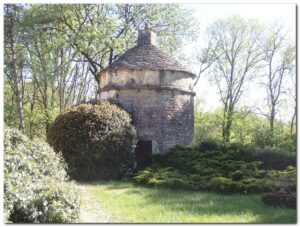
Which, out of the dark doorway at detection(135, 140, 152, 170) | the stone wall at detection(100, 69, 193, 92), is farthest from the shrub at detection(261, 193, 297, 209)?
the stone wall at detection(100, 69, 193, 92)

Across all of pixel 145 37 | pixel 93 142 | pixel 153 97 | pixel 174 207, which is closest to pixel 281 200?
pixel 174 207

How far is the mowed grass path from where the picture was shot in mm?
9578

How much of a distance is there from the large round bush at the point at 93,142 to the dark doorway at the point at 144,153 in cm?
203

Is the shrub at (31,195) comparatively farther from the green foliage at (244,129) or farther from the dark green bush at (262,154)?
the green foliage at (244,129)

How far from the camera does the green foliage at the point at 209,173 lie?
14.0 metres

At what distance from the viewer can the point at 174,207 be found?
1107 centimetres

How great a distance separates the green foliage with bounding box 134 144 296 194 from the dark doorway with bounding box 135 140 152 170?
852 millimetres

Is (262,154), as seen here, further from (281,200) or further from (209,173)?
(281,200)

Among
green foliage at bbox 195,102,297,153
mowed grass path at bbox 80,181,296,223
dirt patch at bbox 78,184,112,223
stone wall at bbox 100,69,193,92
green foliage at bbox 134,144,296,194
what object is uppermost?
stone wall at bbox 100,69,193,92

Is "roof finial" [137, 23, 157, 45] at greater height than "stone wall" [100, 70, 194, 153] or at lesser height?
greater

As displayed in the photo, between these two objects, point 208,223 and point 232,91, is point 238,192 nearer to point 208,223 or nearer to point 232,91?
point 208,223

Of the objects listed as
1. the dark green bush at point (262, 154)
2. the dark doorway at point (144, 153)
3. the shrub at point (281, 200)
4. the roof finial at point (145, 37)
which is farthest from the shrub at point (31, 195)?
the roof finial at point (145, 37)

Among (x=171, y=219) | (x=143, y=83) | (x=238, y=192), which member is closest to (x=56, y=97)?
(x=143, y=83)

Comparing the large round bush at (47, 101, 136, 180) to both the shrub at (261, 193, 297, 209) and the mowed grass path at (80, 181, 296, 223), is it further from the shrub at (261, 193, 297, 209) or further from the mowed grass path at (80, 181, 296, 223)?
the shrub at (261, 193, 297, 209)
